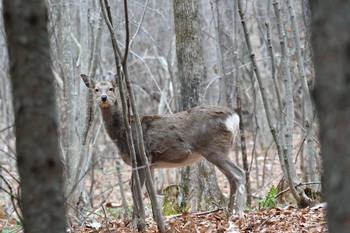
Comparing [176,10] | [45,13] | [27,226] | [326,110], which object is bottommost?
[27,226]

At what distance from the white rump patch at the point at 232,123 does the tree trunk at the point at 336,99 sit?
22.5 feet

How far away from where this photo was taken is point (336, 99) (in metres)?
2.49

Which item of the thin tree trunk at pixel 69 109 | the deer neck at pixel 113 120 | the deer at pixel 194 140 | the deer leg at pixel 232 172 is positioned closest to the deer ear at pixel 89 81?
the deer neck at pixel 113 120

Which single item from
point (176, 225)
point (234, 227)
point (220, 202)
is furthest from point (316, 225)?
point (220, 202)

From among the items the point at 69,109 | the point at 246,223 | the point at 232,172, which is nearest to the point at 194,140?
the point at 232,172

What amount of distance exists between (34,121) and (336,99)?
5.29 feet

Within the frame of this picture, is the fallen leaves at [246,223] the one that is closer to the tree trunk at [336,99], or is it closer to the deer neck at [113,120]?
the deer neck at [113,120]

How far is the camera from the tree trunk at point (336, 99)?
2.48 meters

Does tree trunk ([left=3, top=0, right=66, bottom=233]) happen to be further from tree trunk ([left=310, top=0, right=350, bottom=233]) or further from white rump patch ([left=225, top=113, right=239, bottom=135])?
white rump patch ([left=225, top=113, right=239, bottom=135])

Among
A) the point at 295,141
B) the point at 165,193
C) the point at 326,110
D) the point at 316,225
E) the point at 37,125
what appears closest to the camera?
the point at 326,110

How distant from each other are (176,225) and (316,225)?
1.42 metres

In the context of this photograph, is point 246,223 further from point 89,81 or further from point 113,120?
point 89,81

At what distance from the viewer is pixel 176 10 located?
9.68 metres

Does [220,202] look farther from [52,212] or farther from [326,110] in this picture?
[326,110]
